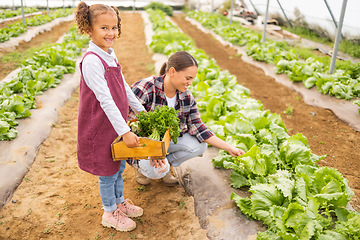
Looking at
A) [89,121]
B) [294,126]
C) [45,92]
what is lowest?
[294,126]

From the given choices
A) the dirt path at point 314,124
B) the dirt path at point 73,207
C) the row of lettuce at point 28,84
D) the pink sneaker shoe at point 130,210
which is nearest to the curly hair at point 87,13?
the pink sneaker shoe at point 130,210

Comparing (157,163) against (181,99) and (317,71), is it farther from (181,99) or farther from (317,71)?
(317,71)

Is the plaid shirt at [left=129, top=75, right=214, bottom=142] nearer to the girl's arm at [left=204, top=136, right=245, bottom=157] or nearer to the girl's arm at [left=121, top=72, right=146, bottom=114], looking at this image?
the girl's arm at [left=204, top=136, right=245, bottom=157]

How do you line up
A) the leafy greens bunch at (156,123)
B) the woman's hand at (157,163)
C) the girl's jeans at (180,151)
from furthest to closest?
the girl's jeans at (180,151), the woman's hand at (157,163), the leafy greens bunch at (156,123)

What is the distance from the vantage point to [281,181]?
2705mm

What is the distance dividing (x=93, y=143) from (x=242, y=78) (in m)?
5.90

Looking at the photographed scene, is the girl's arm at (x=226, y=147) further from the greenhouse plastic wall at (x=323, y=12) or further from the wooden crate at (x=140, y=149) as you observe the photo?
the greenhouse plastic wall at (x=323, y=12)

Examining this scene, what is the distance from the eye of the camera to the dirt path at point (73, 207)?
2617 mm

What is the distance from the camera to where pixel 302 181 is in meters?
2.67

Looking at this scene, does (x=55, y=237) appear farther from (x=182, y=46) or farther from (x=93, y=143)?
(x=182, y=46)

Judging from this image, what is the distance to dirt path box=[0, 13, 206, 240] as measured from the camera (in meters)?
2.62

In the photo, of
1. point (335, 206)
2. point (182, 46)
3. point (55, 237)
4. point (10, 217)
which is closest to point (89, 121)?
point (55, 237)

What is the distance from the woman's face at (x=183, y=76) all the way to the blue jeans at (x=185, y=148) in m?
0.53

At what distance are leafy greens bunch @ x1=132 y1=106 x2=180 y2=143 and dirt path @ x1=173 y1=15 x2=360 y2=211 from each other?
214 cm
